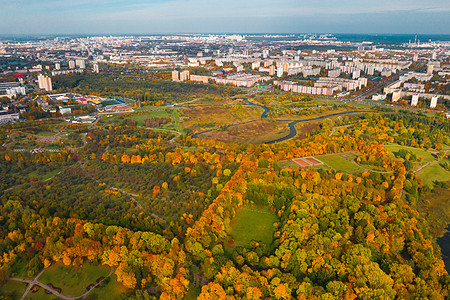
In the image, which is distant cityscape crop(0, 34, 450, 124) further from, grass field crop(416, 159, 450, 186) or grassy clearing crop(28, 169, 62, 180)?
grass field crop(416, 159, 450, 186)

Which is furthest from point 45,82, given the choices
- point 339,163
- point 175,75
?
point 339,163

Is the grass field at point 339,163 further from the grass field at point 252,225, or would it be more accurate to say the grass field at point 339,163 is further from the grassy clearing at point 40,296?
the grassy clearing at point 40,296

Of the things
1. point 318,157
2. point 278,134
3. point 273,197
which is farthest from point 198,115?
point 273,197

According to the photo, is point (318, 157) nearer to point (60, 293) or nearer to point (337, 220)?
point (337, 220)

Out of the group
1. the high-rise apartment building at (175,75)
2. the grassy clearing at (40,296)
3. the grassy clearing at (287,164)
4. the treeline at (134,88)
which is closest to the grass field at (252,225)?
the grassy clearing at (287,164)

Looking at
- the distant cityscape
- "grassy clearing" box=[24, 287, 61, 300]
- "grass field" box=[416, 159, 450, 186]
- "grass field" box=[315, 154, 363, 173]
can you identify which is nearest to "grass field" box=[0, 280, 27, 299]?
"grassy clearing" box=[24, 287, 61, 300]

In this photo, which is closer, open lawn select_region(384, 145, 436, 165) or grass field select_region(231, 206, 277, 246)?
grass field select_region(231, 206, 277, 246)
